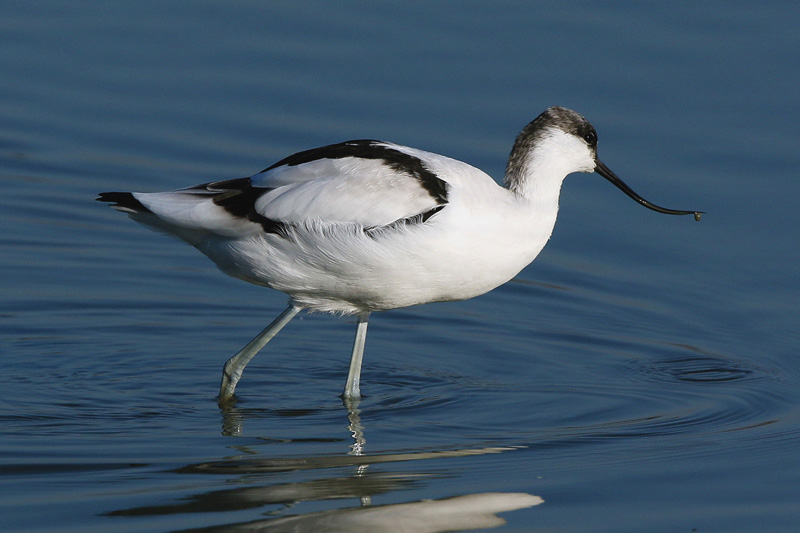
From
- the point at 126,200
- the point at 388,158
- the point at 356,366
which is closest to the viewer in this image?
the point at 388,158

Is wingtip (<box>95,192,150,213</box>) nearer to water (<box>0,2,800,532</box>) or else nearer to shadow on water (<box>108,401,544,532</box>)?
water (<box>0,2,800,532</box>)

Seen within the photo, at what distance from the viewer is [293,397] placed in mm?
8711

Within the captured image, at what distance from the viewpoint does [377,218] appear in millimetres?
7816

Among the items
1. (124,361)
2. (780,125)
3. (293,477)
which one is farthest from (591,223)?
(293,477)

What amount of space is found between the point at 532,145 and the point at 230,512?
294 cm

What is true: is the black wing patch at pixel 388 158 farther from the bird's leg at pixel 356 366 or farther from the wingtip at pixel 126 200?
the bird's leg at pixel 356 366

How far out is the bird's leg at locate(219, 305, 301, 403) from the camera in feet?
28.6

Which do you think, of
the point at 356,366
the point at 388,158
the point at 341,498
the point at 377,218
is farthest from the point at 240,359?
the point at 341,498

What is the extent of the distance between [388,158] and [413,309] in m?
2.75

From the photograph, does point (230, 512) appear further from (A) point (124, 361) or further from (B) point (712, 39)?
(B) point (712, 39)

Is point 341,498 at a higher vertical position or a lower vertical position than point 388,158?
lower

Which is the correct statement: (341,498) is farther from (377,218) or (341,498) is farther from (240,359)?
(240,359)

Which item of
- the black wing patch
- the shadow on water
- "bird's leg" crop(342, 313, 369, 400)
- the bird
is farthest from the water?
the black wing patch

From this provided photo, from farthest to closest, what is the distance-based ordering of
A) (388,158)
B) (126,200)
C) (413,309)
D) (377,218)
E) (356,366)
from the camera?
(413,309) < (356,366) < (126,200) < (388,158) < (377,218)
